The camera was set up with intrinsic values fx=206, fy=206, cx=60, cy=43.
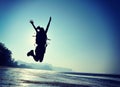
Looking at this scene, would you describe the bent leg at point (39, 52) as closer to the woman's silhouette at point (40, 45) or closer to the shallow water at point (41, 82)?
the woman's silhouette at point (40, 45)

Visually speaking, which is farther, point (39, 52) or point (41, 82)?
point (41, 82)

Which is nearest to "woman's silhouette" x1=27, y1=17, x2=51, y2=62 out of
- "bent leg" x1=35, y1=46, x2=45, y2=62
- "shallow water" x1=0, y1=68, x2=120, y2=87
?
"bent leg" x1=35, y1=46, x2=45, y2=62

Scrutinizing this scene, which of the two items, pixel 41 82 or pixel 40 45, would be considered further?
pixel 41 82

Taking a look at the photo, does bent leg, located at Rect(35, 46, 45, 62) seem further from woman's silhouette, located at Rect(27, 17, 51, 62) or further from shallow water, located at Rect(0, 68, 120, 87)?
shallow water, located at Rect(0, 68, 120, 87)

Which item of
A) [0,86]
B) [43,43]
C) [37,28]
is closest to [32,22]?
[37,28]

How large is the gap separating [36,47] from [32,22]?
1.04 m

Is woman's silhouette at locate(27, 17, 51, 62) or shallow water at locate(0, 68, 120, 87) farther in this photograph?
shallow water at locate(0, 68, 120, 87)

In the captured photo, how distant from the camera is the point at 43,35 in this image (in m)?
7.77

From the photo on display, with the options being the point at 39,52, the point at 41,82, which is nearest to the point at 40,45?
the point at 39,52

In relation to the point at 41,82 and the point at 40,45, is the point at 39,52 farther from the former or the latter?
the point at 41,82

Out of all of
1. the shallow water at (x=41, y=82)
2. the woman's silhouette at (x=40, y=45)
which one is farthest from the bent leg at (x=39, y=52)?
the shallow water at (x=41, y=82)

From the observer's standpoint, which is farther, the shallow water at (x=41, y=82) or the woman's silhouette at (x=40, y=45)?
the shallow water at (x=41, y=82)

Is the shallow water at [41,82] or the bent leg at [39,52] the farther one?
the shallow water at [41,82]

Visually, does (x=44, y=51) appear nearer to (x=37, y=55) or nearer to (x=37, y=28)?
(x=37, y=55)
